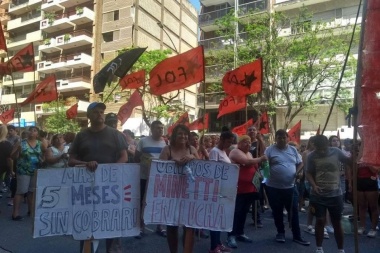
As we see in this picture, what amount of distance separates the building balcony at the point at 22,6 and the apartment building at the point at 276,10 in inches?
783

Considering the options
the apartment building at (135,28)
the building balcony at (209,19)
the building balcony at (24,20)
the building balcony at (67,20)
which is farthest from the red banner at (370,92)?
the building balcony at (24,20)

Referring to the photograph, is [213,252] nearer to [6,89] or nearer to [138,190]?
[138,190]

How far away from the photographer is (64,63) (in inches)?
1420

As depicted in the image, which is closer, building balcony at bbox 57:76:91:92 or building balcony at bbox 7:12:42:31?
building balcony at bbox 57:76:91:92

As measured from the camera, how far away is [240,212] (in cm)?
548

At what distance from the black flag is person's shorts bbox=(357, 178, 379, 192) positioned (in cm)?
457

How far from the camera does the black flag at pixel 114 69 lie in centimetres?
621

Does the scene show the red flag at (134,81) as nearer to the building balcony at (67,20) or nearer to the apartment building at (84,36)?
the apartment building at (84,36)

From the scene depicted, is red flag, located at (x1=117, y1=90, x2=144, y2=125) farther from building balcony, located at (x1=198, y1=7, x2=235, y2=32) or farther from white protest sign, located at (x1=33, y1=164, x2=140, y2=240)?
building balcony, located at (x1=198, y1=7, x2=235, y2=32)

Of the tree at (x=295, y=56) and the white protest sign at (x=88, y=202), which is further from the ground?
the tree at (x=295, y=56)

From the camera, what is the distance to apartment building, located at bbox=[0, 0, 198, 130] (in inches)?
1363

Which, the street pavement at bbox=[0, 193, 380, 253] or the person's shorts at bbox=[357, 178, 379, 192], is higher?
the person's shorts at bbox=[357, 178, 379, 192]

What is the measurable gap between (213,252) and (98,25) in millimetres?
34620

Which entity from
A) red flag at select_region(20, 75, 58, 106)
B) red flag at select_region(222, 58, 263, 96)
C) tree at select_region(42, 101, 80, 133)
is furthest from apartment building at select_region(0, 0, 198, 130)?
red flag at select_region(222, 58, 263, 96)
